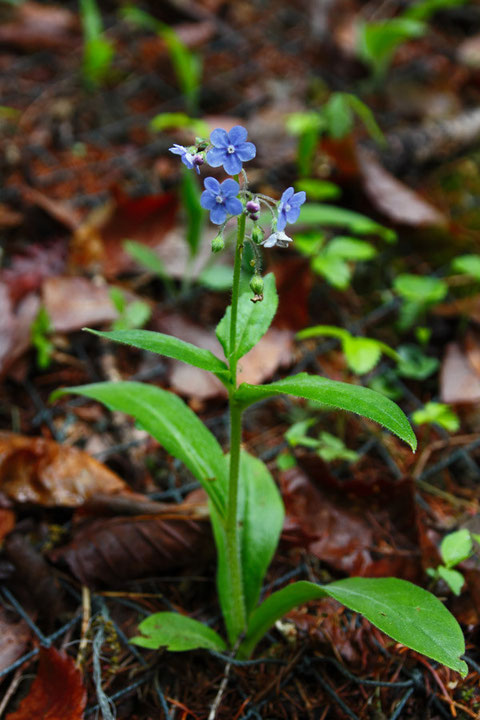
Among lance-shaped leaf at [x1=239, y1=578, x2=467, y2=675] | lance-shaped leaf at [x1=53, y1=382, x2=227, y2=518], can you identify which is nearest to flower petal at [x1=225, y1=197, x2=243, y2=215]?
lance-shaped leaf at [x1=53, y1=382, x2=227, y2=518]

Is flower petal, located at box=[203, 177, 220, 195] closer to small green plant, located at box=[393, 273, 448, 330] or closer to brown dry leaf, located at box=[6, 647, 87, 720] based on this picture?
brown dry leaf, located at box=[6, 647, 87, 720]

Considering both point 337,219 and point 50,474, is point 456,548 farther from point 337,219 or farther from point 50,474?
point 337,219

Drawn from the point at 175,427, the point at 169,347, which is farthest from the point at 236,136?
the point at 175,427

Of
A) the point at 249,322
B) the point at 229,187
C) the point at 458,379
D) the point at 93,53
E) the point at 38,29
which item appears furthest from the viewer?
the point at 38,29

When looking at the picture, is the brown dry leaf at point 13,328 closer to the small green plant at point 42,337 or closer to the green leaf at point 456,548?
the small green plant at point 42,337

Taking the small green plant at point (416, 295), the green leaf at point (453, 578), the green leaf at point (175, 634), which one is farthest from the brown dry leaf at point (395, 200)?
the green leaf at point (175, 634)

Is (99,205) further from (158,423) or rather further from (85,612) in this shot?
(85,612)
